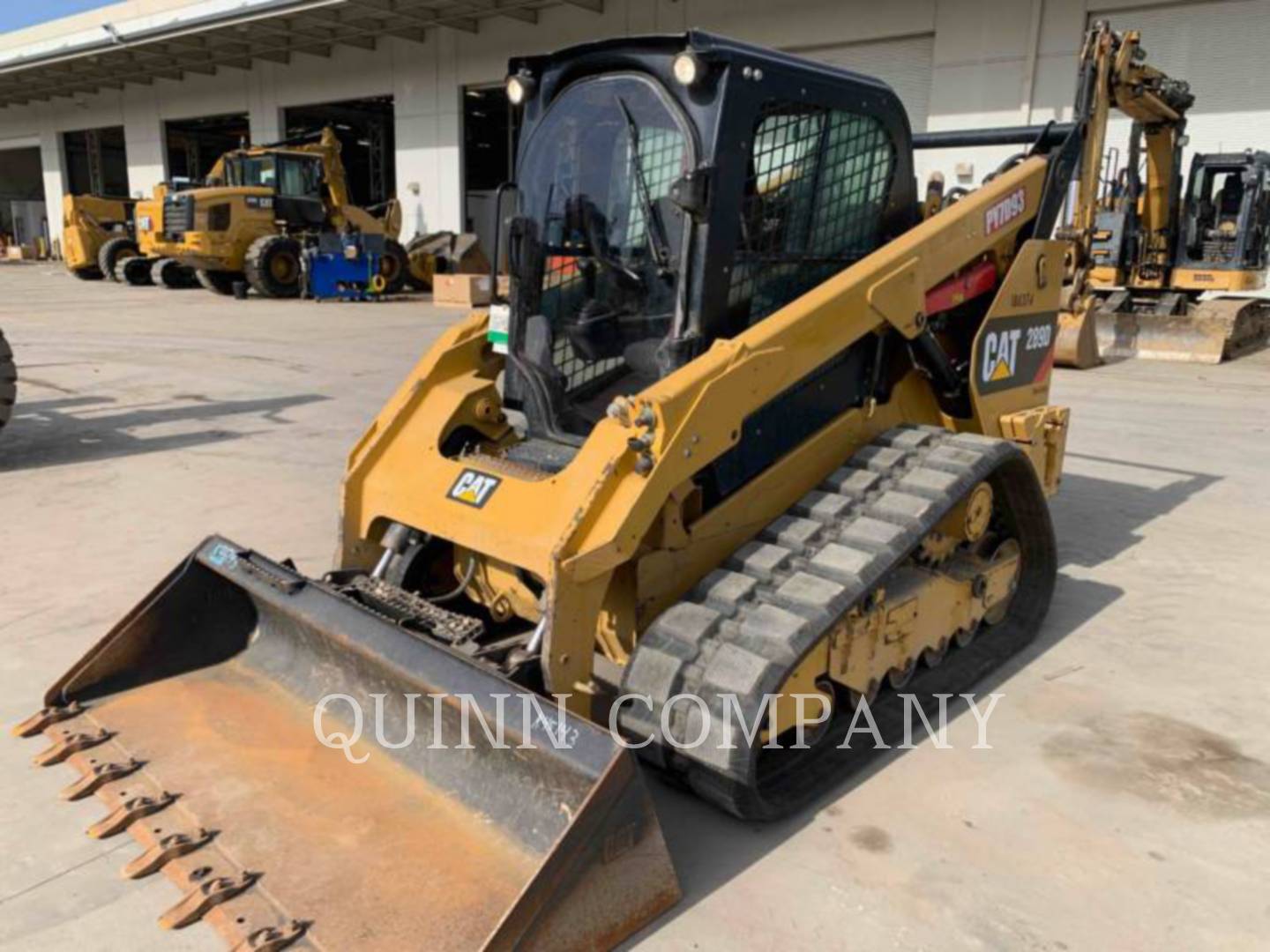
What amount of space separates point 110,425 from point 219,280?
15882mm

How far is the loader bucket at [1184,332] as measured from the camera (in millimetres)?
13734

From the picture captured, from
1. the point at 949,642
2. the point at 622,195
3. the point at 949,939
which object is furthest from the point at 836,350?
the point at 949,939

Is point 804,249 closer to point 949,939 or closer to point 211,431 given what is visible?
point 949,939

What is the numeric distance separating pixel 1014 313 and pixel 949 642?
1.55m

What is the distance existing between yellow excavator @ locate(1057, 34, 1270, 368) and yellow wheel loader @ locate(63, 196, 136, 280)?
2307 cm

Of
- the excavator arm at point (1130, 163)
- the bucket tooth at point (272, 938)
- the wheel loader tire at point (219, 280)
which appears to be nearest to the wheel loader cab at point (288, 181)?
the wheel loader tire at point (219, 280)

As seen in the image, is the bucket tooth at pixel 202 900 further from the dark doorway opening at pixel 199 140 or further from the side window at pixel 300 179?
the dark doorway opening at pixel 199 140

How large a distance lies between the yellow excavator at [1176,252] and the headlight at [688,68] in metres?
11.6

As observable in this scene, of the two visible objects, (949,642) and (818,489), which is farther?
(949,642)

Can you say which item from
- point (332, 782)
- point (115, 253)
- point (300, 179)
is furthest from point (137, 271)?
point (332, 782)

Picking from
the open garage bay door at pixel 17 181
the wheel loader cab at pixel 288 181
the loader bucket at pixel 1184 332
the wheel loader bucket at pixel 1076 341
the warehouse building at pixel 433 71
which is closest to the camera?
the wheel loader bucket at pixel 1076 341

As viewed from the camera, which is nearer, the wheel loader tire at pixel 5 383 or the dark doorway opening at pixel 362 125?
the wheel loader tire at pixel 5 383

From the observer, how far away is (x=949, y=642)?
161 inches

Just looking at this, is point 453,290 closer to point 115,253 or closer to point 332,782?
point 115,253
